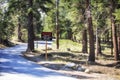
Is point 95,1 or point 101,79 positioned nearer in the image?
point 101,79

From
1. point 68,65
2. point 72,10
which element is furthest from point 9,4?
point 68,65

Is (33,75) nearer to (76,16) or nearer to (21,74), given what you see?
(21,74)

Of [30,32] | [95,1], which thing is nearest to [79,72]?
[95,1]

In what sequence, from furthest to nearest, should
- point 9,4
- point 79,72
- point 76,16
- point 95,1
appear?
point 76,16 → point 9,4 → point 95,1 → point 79,72

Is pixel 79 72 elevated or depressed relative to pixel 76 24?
depressed

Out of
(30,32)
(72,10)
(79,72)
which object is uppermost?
(72,10)

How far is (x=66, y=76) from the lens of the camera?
19.1 meters

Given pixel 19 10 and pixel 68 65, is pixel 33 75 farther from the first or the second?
pixel 19 10

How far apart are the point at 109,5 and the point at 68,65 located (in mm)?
11949

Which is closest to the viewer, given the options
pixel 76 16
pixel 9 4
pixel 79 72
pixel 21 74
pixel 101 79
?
pixel 101 79

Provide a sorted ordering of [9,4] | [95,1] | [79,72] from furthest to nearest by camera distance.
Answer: [9,4] → [95,1] → [79,72]

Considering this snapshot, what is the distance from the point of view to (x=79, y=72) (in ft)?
69.5

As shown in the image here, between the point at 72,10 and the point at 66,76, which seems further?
the point at 72,10

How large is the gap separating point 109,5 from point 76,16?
6.79 m
